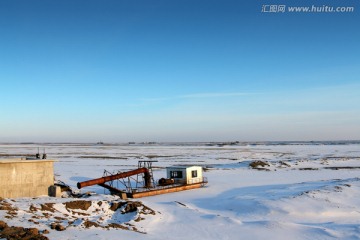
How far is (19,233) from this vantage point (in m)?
13.8

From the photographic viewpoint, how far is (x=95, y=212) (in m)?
19.7

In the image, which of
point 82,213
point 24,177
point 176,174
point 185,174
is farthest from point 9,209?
point 176,174

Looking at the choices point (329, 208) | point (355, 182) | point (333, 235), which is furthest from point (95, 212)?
point (355, 182)

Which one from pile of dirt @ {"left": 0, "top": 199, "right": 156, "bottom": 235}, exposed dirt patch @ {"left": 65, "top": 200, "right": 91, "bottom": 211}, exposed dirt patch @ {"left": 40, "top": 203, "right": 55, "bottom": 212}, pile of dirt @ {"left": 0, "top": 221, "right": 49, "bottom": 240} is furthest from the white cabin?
pile of dirt @ {"left": 0, "top": 221, "right": 49, "bottom": 240}

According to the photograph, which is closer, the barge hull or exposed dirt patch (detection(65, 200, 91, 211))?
exposed dirt patch (detection(65, 200, 91, 211))

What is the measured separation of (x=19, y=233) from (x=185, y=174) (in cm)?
2001

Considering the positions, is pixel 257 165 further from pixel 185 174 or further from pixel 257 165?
pixel 185 174

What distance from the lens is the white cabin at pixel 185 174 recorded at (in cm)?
3285

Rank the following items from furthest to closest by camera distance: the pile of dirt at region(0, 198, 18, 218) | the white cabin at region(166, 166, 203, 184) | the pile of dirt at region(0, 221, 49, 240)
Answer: the white cabin at region(166, 166, 203, 184)
the pile of dirt at region(0, 198, 18, 218)
the pile of dirt at region(0, 221, 49, 240)

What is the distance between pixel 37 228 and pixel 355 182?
85.8 feet

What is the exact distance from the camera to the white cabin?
3285cm

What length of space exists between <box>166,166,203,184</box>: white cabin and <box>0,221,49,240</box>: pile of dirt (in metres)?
19.4

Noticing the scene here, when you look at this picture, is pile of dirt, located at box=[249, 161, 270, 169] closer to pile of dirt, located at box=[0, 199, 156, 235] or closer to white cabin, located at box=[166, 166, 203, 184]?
white cabin, located at box=[166, 166, 203, 184]

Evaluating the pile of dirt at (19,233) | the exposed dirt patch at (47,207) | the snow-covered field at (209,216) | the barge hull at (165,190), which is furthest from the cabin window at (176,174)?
the pile of dirt at (19,233)
